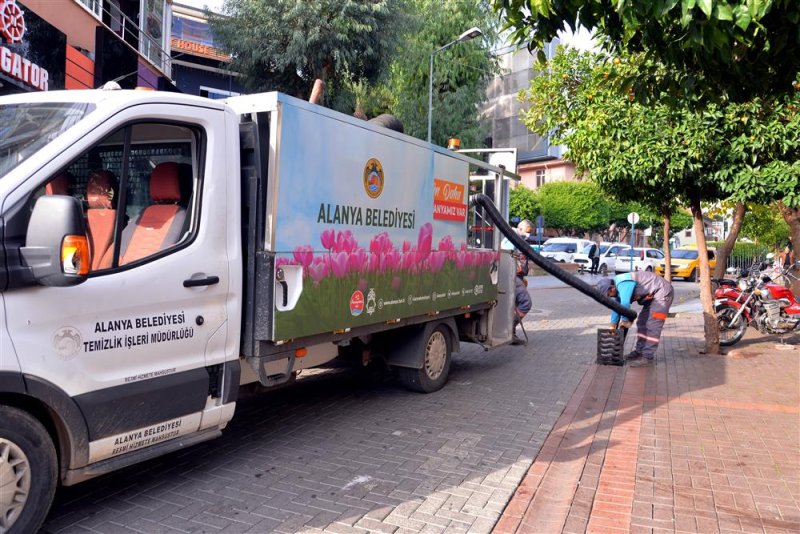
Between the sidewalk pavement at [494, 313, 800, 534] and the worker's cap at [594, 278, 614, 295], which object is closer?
the sidewalk pavement at [494, 313, 800, 534]

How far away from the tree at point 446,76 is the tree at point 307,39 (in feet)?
35.1

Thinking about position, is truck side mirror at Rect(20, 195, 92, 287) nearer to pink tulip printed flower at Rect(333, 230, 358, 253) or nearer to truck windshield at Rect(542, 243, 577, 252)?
pink tulip printed flower at Rect(333, 230, 358, 253)

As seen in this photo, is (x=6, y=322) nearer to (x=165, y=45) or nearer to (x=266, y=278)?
(x=266, y=278)

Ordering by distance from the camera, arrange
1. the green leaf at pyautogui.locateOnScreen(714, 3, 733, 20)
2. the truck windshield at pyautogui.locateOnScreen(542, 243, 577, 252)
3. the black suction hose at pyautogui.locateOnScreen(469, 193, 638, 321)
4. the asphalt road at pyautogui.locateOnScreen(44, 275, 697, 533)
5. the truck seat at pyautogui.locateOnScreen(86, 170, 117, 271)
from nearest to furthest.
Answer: the green leaf at pyautogui.locateOnScreen(714, 3, 733, 20), the truck seat at pyautogui.locateOnScreen(86, 170, 117, 271), the asphalt road at pyautogui.locateOnScreen(44, 275, 697, 533), the black suction hose at pyautogui.locateOnScreen(469, 193, 638, 321), the truck windshield at pyautogui.locateOnScreen(542, 243, 577, 252)

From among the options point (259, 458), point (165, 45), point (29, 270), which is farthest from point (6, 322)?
point (165, 45)

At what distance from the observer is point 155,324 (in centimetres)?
387

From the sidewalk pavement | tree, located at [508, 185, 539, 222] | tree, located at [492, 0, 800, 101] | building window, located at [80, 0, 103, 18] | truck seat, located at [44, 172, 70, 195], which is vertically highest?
building window, located at [80, 0, 103, 18]

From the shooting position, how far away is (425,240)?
6.77 metres

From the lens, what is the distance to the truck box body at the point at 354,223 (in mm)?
4680

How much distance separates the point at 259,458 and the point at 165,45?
17.3 metres

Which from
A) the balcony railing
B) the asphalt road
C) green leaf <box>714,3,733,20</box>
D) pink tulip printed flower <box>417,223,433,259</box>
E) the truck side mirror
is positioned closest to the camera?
the truck side mirror

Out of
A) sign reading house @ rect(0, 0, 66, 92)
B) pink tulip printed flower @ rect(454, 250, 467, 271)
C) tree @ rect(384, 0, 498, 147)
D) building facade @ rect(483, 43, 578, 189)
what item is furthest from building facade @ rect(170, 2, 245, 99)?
building facade @ rect(483, 43, 578, 189)

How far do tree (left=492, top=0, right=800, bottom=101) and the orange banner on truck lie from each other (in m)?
2.03

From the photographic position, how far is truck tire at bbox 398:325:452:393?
706 centimetres
